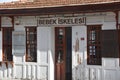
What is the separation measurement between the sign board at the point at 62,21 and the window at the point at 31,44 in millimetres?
674

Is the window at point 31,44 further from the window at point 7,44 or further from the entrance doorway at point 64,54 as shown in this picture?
the entrance doorway at point 64,54

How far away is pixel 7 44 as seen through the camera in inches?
765

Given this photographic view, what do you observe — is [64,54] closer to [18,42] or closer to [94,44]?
[94,44]

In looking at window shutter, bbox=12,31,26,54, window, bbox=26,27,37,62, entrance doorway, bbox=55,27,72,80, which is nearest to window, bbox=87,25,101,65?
entrance doorway, bbox=55,27,72,80

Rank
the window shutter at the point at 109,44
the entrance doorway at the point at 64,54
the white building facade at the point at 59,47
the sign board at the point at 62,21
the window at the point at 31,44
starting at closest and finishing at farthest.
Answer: the window shutter at the point at 109,44
the white building facade at the point at 59,47
the sign board at the point at 62,21
the entrance doorway at the point at 64,54
the window at the point at 31,44

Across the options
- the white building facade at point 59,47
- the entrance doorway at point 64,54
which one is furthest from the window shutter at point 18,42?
the entrance doorway at point 64,54

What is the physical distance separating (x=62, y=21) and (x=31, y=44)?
2290mm

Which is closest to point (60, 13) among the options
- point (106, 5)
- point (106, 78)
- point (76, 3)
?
point (76, 3)

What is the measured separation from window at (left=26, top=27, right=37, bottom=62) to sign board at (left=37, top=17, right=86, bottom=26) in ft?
2.21

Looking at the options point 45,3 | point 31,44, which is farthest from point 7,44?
point 45,3

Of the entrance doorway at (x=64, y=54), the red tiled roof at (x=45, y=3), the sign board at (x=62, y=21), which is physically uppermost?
the red tiled roof at (x=45, y=3)

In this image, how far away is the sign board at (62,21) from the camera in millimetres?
16884

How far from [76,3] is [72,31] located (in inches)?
60.3

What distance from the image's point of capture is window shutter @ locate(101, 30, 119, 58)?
52.2ft
